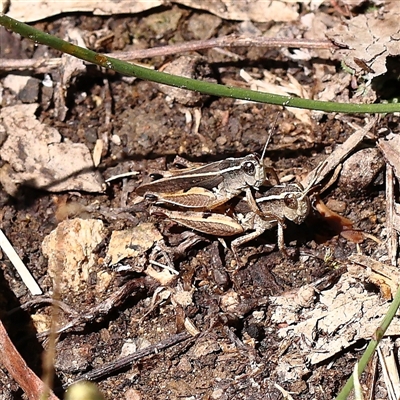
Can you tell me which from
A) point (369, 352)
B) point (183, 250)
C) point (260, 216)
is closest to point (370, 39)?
point (260, 216)

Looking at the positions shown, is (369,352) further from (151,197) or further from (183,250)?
(151,197)

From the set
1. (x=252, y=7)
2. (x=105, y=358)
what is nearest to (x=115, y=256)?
(x=105, y=358)

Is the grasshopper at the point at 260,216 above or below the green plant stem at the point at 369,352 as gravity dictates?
above

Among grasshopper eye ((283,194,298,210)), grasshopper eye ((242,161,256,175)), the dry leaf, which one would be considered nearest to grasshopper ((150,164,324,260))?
grasshopper eye ((283,194,298,210))

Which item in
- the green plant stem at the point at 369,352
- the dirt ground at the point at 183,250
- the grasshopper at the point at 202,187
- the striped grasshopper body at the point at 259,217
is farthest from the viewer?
the grasshopper at the point at 202,187

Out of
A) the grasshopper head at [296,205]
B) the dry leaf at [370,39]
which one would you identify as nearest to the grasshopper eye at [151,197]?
the grasshopper head at [296,205]

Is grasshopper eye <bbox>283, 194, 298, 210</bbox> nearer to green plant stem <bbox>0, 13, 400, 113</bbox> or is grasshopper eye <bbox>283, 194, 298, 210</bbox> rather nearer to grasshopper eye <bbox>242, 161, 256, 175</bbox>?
grasshopper eye <bbox>242, 161, 256, 175</bbox>

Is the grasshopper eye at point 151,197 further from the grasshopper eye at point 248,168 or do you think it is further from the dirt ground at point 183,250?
the grasshopper eye at point 248,168
